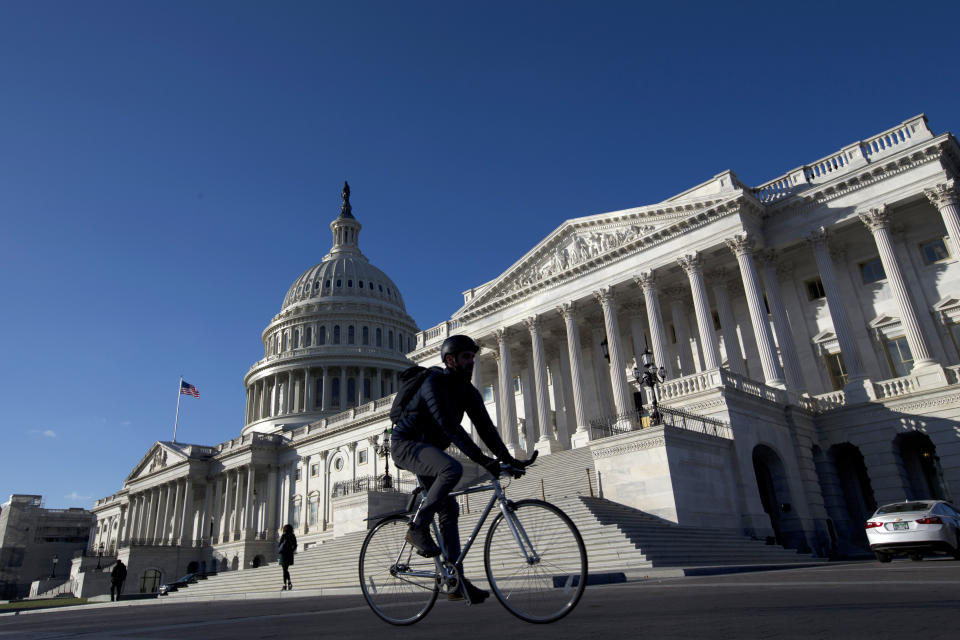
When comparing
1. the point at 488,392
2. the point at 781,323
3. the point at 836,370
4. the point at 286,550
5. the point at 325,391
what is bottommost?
the point at 286,550

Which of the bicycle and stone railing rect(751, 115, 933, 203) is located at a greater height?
stone railing rect(751, 115, 933, 203)

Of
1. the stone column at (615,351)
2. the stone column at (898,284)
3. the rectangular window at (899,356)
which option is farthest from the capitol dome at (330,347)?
the stone column at (898,284)

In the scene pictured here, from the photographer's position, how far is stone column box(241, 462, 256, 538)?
7164 centimetres

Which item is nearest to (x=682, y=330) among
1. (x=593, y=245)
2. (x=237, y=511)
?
(x=593, y=245)

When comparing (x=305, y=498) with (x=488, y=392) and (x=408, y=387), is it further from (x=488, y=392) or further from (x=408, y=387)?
(x=408, y=387)

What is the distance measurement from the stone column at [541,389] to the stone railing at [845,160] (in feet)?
51.9

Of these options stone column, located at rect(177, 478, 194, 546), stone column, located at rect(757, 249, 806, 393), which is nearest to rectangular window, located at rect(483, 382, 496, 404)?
stone column, located at rect(757, 249, 806, 393)

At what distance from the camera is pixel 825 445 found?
108 feet

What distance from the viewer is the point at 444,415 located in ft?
18.5

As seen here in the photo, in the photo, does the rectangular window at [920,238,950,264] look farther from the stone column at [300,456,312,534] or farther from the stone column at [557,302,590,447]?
the stone column at [300,456,312,534]

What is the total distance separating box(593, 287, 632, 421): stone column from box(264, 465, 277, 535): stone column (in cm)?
4700

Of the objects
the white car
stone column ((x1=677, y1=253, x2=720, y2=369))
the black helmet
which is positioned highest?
stone column ((x1=677, y1=253, x2=720, y2=369))

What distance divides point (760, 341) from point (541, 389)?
14.4 m

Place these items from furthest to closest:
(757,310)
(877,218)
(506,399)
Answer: (506,399)
(757,310)
(877,218)
